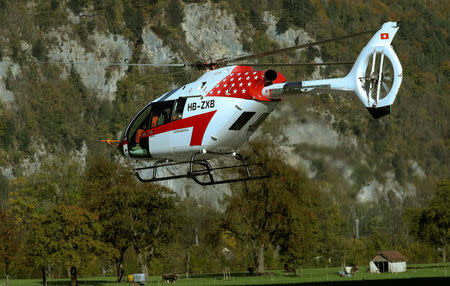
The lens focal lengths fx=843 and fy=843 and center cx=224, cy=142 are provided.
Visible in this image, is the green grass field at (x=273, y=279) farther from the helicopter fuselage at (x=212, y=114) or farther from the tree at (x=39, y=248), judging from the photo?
the helicopter fuselage at (x=212, y=114)

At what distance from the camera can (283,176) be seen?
269 ft

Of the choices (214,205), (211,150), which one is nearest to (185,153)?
(211,150)

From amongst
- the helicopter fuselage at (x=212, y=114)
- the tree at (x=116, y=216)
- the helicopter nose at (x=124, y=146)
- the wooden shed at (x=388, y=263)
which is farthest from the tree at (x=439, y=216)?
the helicopter fuselage at (x=212, y=114)

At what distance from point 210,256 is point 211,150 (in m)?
73.2

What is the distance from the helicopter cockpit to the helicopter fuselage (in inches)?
1.6

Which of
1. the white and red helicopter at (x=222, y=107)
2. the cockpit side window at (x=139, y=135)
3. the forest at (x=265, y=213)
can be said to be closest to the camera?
the white and red helicopter at (x=222, y=107)

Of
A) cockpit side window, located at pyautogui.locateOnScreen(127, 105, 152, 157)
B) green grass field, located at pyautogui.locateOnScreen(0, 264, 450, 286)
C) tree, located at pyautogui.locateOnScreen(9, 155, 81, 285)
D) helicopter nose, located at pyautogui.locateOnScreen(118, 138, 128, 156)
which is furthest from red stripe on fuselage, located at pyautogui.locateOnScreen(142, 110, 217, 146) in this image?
tree, located at pyautogui.locateOnScreen(9, 155, 81, 285)

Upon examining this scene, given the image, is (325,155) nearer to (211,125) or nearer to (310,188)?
(310,188)

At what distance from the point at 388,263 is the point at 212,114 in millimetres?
Answer: 60936

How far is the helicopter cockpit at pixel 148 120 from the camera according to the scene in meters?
35.4

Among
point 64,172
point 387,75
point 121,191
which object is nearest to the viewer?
point 387,75

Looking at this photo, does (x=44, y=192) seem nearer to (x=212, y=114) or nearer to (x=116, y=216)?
(x=116, y=216)

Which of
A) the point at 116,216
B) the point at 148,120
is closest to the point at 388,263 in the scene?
the point at 116,216

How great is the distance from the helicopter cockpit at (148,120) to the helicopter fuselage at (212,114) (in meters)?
0.04
